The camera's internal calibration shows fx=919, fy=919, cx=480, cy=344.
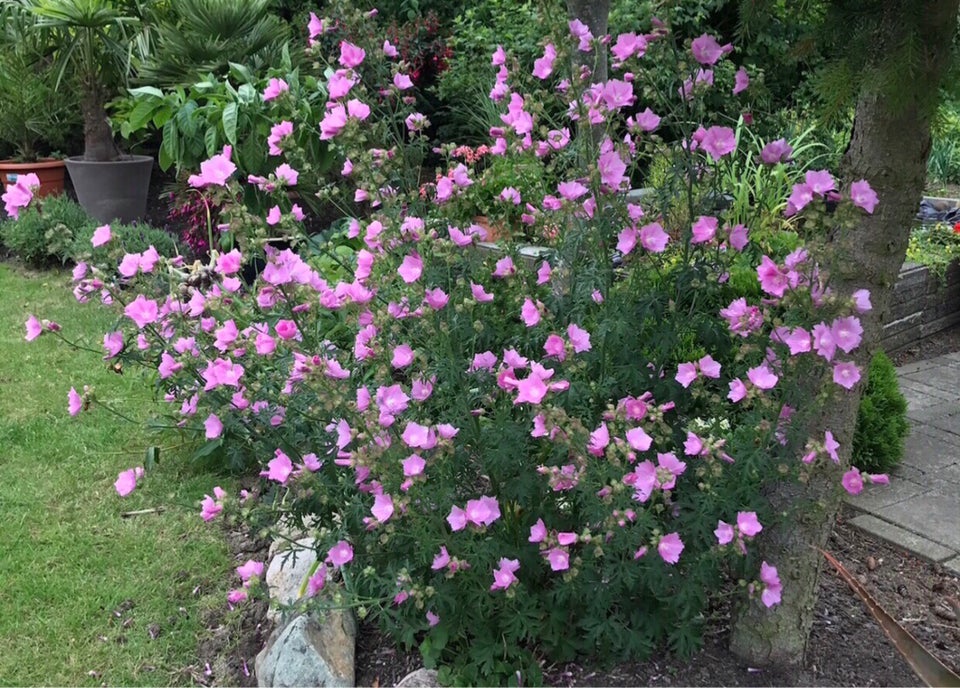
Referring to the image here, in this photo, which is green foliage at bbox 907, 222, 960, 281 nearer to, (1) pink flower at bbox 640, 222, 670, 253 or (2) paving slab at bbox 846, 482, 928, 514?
(2) paving slab at bbox 846, 482, 928, 514

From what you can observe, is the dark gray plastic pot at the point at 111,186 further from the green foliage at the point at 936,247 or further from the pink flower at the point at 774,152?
the pink flower at the point at 774,152

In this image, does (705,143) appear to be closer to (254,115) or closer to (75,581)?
(75,581)

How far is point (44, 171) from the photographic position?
774 centimetres

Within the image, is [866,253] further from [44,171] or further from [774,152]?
[44,171]

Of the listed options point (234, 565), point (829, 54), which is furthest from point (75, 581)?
point (829, 54)

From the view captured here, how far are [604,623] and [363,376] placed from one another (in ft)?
2.98

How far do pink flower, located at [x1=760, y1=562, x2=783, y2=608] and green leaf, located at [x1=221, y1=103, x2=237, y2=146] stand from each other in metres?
4.07

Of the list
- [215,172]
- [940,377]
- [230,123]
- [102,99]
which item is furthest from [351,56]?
[102,99]

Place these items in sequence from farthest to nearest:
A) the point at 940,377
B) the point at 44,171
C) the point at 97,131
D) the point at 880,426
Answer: the point at 44,171 → the point at 97,131 → the point at 940,377 → the point at 880,426

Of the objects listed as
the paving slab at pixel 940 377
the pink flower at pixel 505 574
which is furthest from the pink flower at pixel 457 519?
the paving slab at pixel 940 377

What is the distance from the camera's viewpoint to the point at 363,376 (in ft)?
8.13

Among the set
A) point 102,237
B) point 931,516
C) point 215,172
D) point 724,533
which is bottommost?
point 931,516

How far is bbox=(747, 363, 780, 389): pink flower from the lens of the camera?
1892 millimetres

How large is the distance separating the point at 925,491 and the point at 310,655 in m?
2.23
